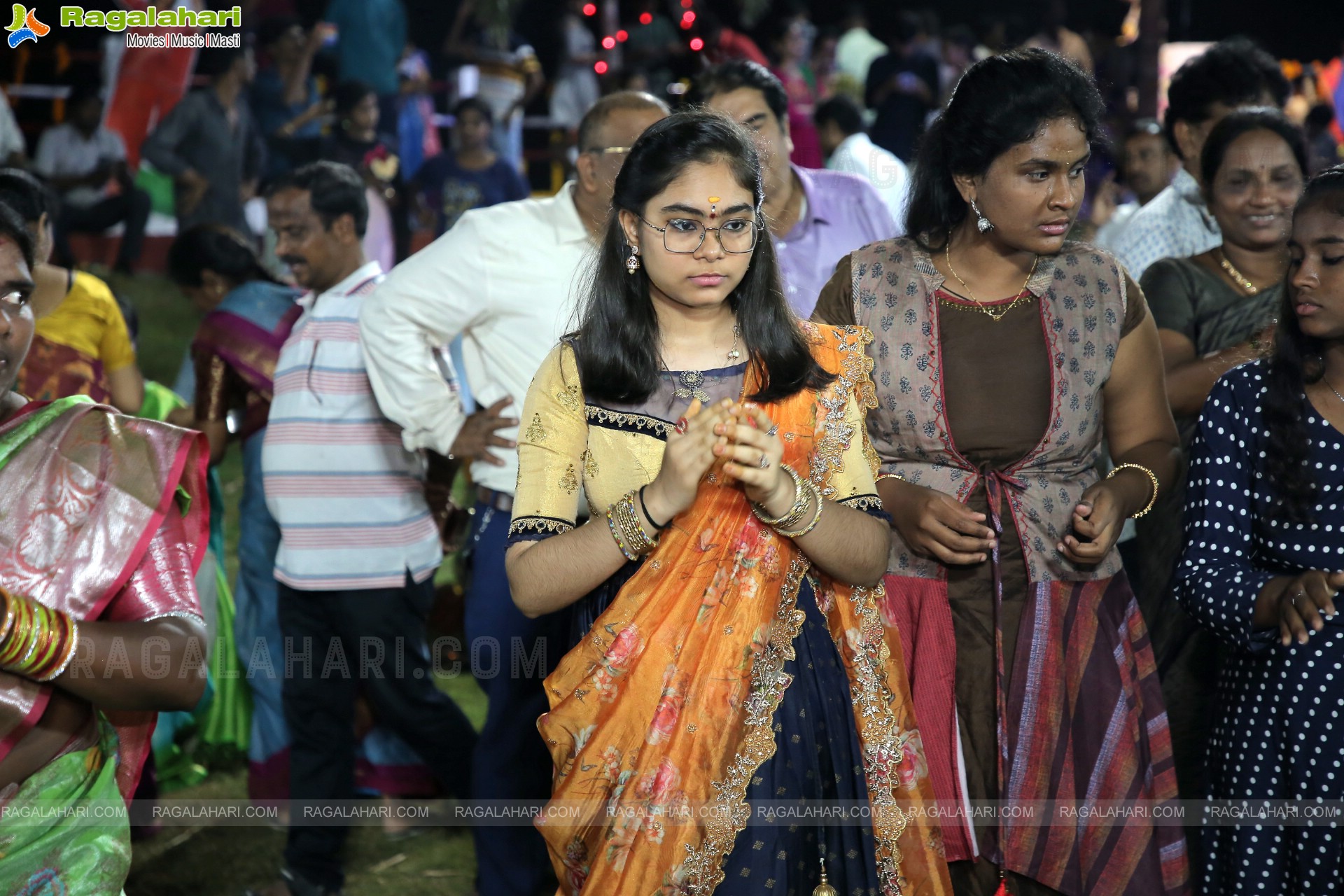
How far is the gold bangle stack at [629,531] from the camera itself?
81.0 inches

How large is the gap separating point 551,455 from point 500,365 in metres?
1.31

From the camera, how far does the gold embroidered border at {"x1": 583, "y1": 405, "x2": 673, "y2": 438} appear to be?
2.20 metres

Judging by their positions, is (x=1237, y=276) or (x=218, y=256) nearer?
(x=1237, y=276)

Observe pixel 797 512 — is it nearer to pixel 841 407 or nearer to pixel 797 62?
Answer: pixel 841 407

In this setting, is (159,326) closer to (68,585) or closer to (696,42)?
(696,42)

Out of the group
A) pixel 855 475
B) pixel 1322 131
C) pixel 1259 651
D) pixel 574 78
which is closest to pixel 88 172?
pixel 574 78

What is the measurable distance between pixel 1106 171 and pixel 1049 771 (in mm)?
8122

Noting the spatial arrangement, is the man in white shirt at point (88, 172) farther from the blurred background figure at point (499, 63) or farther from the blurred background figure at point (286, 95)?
the blurred background figure at point (499, 63)

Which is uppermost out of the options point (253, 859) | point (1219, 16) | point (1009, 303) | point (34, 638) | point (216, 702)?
point (1219, 16)

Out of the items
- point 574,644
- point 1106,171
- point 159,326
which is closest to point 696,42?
point 1106,171

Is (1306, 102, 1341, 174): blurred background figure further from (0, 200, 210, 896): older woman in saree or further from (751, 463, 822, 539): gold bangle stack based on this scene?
(0, 200, 210, 896): older woman in saree

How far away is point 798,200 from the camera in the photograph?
3.86m

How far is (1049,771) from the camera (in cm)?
249

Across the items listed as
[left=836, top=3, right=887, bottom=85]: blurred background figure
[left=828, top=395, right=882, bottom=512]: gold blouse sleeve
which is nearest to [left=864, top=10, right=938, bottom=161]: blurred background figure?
[left=836, top=3, right=887, bottom=85]: blurred background figure
